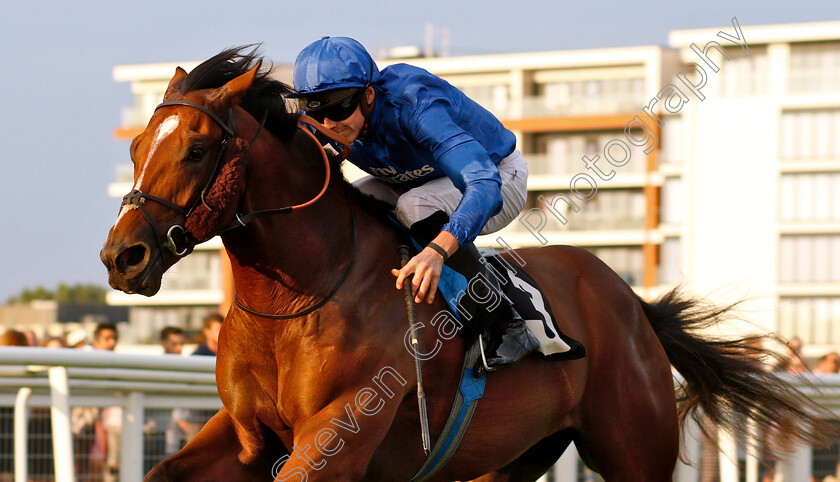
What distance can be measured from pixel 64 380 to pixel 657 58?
44974mm

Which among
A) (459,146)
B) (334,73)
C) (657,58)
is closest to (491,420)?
(459,146)

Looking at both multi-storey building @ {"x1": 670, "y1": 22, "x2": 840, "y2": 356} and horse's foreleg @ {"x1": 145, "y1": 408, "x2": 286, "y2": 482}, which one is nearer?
horse's foreleg @ {"x1": 145, "y1": 408, "x2": 286, "y2": 482}

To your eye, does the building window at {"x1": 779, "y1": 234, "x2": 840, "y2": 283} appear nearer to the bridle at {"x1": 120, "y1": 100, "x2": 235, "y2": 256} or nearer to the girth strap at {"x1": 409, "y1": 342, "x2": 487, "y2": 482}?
the girth strap at {"x1": 409, "y1": 342, "x2": 487, "y2": 482}

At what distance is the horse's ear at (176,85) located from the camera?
3088 millimetres

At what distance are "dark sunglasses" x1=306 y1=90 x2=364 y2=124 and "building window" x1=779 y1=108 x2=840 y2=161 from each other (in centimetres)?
4137

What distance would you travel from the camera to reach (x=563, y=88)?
4953cm

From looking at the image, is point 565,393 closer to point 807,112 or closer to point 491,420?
point 491,420

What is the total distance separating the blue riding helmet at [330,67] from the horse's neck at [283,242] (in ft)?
0.62

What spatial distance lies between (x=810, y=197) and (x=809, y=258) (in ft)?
7.91

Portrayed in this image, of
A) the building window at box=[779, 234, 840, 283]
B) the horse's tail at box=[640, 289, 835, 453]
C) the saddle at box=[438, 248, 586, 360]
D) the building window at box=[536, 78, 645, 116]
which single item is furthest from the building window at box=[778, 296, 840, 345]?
the saddle at box=[438, 248, 586, 360]

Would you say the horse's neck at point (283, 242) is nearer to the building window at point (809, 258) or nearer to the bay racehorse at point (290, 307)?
the bay racehorse at point (290, 307)

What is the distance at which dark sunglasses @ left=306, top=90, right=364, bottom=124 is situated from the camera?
130 inches

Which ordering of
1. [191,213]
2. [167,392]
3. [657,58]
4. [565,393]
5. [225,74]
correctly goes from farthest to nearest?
[657,58]
[167,392]
[565,393]
[225,74]
[191,213]

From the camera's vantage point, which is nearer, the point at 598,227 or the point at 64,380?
the point at 64,380
